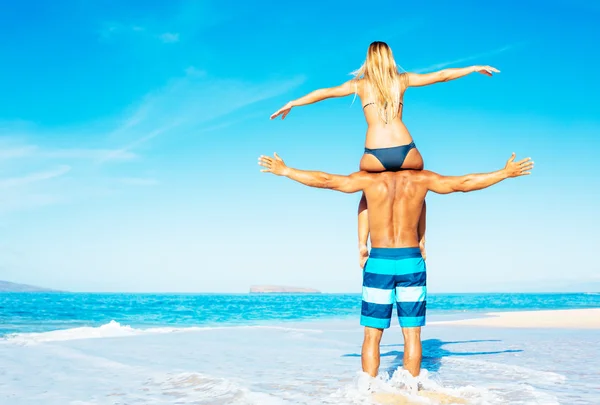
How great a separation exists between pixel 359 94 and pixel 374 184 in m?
0.74

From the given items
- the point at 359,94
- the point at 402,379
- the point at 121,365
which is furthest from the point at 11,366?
the point at 359,94

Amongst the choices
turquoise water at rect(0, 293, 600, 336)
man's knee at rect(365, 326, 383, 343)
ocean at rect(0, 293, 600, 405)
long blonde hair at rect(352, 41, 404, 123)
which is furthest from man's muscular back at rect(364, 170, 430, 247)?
turquoise water at rect(0, 293, 600, 336)

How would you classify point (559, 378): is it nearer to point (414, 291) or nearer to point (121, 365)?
point (414, 291)

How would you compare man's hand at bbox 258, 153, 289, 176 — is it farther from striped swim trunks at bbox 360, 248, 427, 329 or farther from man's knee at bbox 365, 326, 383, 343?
man's knee at bbox 365, 326, 383, 343

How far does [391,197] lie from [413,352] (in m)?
1.17

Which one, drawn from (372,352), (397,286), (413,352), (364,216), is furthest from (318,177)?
(413,352)

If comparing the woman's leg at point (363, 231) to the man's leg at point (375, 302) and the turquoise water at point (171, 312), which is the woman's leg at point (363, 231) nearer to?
the man's leg at point (375, 302)

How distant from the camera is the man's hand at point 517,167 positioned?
383 centimetres

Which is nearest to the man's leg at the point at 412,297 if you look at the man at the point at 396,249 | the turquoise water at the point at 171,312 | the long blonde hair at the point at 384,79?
the man at the point at 396,249

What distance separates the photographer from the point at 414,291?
410 centimetres

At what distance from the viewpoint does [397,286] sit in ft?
13.6

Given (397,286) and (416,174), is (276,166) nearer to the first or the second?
(416,174)

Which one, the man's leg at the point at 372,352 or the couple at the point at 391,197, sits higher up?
the couple at the point at 391,197

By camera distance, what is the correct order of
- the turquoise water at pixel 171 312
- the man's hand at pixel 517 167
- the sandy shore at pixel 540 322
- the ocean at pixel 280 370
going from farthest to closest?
1. the turquoise water at pixel 171 312
2. the sandy shore at pixel 540 322
3. the ocean at pixel 280 370
4. the man's hand at pixel 517 167
